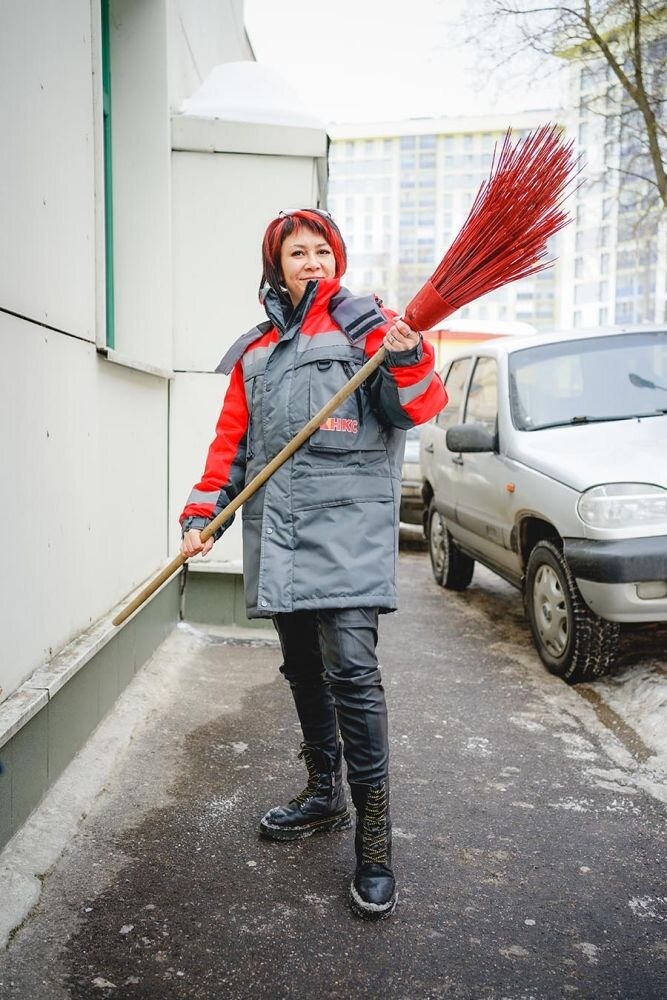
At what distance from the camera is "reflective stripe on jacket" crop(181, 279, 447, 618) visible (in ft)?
7.94

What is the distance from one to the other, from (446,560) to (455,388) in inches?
54.5

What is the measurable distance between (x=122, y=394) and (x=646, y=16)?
9.50 meters

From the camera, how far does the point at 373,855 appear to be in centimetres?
243

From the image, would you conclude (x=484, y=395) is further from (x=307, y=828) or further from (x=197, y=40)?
(x=307, y=828)

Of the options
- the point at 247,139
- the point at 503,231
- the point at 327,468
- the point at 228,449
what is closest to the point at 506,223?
the point at 503,231

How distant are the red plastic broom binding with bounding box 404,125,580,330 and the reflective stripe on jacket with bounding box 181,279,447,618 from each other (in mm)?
210

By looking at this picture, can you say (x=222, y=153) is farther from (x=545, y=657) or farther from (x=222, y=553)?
(x=545, y=657)

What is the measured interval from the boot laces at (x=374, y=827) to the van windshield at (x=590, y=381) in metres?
3.17

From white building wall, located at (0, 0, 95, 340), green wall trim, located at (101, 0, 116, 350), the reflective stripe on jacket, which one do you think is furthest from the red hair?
green wall trim, located at (101, 0, 116, 350)

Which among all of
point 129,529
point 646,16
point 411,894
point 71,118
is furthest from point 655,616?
point 646,16

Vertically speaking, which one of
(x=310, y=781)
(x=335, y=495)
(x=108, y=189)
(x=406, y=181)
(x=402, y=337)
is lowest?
(x=310, y=781)

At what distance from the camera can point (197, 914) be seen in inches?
92.7

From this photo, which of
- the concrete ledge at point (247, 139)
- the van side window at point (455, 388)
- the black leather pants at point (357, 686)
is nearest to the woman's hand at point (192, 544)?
the black leather pants at point (357, 686)

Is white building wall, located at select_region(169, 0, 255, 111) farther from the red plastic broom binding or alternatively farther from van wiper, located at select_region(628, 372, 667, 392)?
the red plastic broom binding
